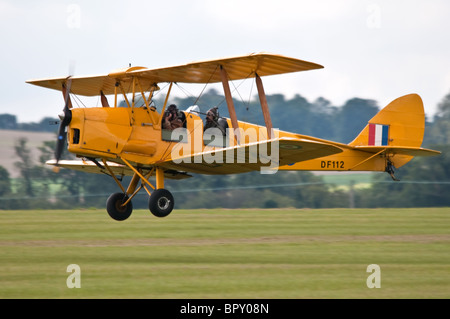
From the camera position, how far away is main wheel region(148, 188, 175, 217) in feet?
38.3

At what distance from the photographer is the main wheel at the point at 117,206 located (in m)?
12.7

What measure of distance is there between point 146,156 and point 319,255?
353 cm

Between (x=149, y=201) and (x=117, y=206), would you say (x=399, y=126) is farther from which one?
(x=117, y=206)

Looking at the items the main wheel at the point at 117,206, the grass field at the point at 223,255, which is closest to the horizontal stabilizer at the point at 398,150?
the grass field at the point at 223,255

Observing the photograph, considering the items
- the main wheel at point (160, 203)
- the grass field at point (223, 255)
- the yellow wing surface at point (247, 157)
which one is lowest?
the grass field at point (223, 255)

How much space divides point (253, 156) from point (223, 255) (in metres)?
1.76

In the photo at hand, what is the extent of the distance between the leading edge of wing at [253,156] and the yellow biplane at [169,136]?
0.02m

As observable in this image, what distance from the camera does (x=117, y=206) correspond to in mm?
12758

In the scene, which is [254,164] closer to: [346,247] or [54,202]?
[346,247]

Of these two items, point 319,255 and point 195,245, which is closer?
point 319,255

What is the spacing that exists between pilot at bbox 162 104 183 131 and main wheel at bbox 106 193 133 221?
5.34 feet

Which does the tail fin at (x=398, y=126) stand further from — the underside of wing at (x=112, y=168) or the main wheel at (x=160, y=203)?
the main wheel at (x=160, y=203)

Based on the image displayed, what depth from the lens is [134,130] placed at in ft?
39.3

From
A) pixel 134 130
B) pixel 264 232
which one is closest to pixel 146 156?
pixel 134 130
